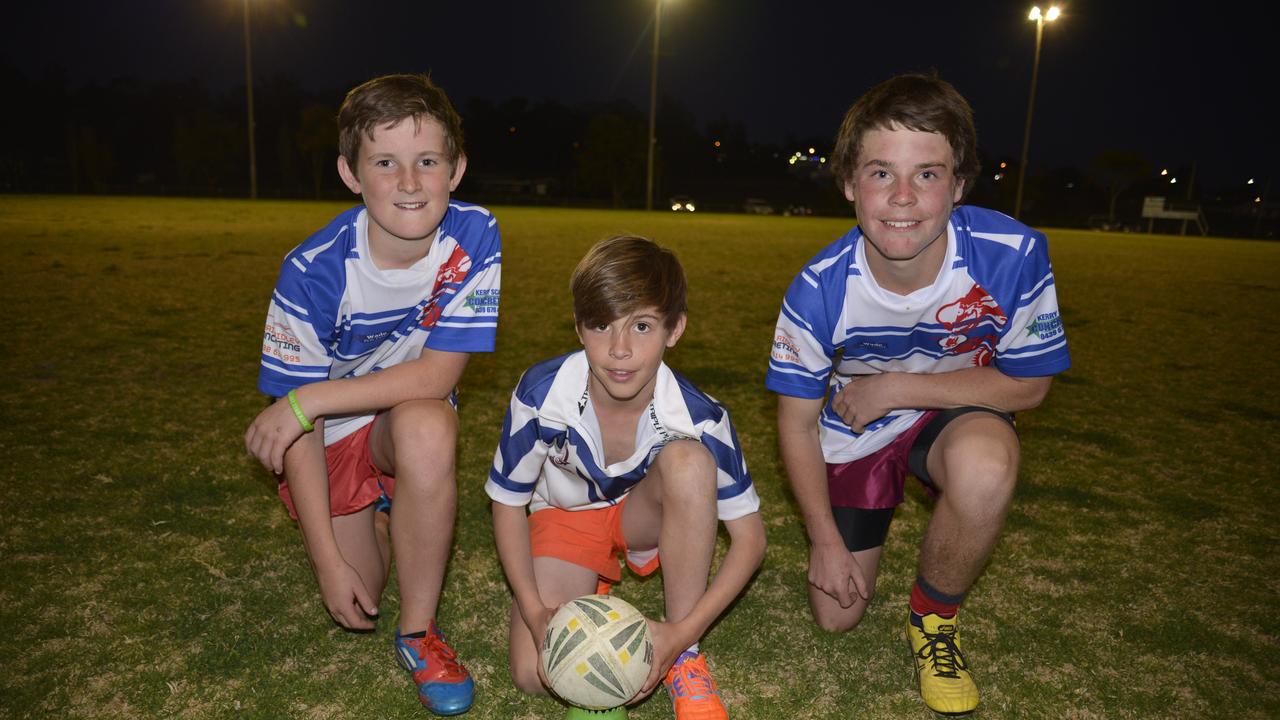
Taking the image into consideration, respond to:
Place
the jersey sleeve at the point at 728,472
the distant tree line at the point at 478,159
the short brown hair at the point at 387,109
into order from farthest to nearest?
the distant tree line at the point at 478,159 → the short brown hair at the point at 387,109 → the jersey sleeve at the point at 728,472

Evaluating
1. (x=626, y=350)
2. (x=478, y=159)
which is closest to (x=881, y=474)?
(x=626, y=350)

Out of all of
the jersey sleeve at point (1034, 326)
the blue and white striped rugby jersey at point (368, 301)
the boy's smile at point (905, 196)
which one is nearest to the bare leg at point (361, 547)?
the blue and white striped rugby jersey at point (368, 301)

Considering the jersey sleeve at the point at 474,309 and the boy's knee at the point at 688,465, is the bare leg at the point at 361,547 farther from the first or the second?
the boy's knee at the point at 688,465

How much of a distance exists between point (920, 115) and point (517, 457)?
1739mm

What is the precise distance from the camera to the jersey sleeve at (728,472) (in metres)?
2.67

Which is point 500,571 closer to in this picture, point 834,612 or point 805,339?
point 834,612

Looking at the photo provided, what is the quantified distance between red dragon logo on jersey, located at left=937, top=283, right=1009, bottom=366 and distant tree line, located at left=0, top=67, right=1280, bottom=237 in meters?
A: 53.3

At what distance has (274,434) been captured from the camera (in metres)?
2.70

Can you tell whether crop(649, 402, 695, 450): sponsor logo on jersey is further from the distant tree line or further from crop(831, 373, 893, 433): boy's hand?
the distant tree line

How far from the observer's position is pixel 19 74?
221 ft

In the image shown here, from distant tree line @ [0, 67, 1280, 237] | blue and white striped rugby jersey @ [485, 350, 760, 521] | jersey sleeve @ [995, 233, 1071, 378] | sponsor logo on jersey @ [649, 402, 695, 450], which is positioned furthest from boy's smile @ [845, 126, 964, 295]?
distant tree line @ [0, 67, 1280, 237]

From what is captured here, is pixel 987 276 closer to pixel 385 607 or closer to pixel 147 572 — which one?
pixel 385 607

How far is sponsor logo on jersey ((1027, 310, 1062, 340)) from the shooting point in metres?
2.98

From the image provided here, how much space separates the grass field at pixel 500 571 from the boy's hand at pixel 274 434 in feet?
2.22
